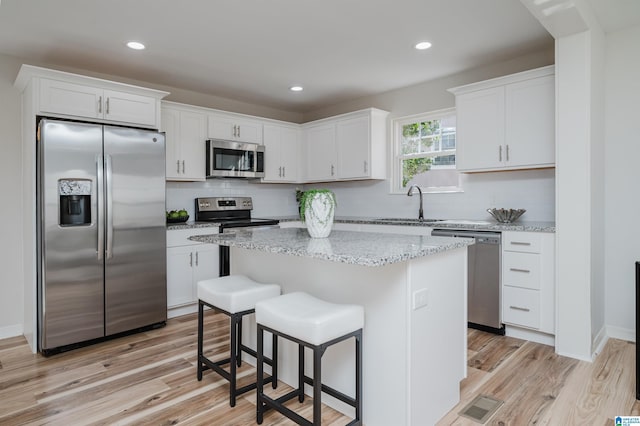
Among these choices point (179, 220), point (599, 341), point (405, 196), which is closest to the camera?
point (599, 341)

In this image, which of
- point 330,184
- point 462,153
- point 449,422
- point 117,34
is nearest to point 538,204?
point 462,153

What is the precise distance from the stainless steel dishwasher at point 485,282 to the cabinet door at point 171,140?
120 inches

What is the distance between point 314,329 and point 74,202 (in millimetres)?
2426

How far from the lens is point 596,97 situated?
285 cm

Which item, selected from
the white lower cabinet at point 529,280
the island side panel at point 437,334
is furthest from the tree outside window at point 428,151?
the island side panel at point 437,334

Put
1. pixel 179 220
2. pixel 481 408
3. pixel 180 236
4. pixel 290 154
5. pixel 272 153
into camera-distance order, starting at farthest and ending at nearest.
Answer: pixel 290 154 < pixel 272 153 < pixel 179 220 < pixel 180 236 < pixel 481 408

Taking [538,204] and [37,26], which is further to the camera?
[538,204]

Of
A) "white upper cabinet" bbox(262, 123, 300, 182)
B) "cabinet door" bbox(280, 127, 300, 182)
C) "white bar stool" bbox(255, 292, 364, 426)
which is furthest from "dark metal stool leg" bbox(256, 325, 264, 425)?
"cabinet door" bbox(280, 127, 300, 182)

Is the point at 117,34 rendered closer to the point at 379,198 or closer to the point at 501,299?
the point at 379,198

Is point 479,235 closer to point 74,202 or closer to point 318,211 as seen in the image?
point 318,211

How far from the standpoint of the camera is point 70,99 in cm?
313

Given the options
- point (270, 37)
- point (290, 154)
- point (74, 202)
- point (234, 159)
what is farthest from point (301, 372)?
point (290, 154)

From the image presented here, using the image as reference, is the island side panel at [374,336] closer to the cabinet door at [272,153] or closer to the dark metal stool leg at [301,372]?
the dark metal stool leg at [301,372]

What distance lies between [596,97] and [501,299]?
67.5 inches
